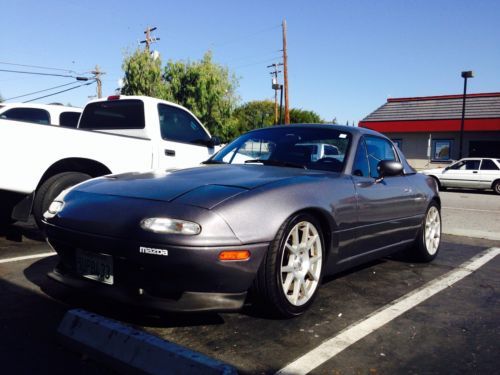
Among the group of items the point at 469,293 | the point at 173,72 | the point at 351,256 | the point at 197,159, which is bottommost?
the point at 469,293

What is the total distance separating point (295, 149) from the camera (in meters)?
4.23

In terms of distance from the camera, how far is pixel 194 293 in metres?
2.68

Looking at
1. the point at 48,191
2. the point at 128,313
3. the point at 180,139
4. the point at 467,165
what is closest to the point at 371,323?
the point at 128,313

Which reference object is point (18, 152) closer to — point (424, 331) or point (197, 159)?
point (197, 159)

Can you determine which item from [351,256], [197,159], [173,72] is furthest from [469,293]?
[173,72]

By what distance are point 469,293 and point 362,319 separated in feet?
4.32

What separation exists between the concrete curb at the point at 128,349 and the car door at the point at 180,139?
375 cm

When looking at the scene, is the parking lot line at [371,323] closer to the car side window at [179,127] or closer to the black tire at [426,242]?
the black tire at [426,242]

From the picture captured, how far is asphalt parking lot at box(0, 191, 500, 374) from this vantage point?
256 centimetres

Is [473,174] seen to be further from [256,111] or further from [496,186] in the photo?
[256,111]

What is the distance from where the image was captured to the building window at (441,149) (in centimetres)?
2933

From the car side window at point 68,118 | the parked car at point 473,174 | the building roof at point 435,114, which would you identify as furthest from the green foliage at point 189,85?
the car side window at point 68,118

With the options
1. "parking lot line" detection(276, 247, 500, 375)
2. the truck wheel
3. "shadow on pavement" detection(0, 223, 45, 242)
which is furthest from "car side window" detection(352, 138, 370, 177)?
"shadow on pavement" detection(0, 223, 45, 242)

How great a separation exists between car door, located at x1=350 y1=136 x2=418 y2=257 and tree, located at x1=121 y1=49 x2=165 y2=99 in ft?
92.4
